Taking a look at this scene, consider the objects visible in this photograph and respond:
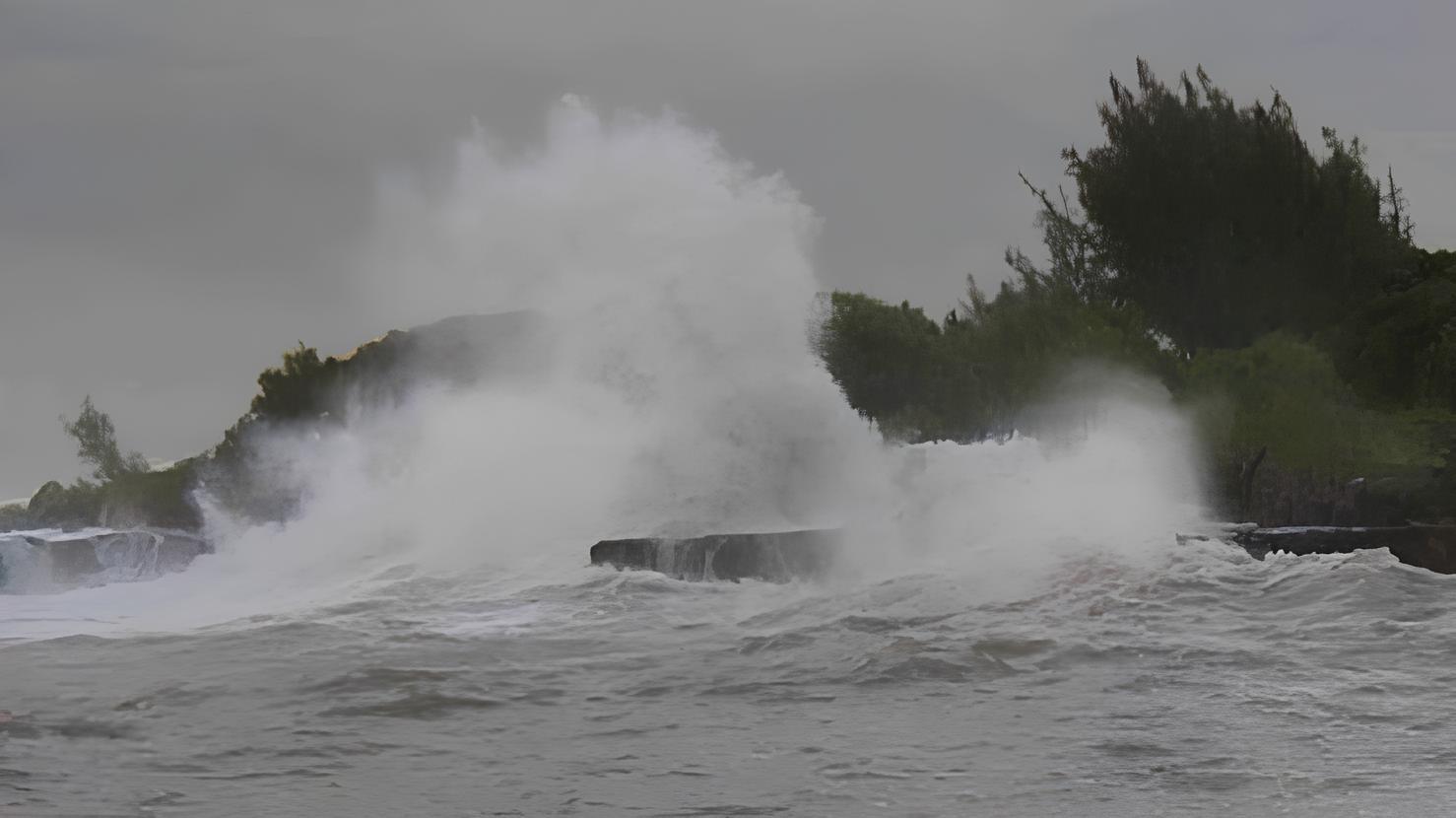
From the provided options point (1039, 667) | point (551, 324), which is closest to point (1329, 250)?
point (551, 324)

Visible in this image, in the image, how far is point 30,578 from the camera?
1634 inches

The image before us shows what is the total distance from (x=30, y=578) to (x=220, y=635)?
3068 cm

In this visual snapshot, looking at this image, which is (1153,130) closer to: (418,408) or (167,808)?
(418,408)

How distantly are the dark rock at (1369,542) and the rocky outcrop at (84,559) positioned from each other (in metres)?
30.5

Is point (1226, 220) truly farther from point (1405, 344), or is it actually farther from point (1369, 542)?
point (1369, 542)

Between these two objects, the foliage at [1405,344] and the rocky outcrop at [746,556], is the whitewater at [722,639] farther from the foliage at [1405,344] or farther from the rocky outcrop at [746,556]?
the foliage at [1405,344]

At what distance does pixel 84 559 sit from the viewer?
45250mm

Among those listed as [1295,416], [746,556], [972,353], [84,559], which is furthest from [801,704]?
[84,559]

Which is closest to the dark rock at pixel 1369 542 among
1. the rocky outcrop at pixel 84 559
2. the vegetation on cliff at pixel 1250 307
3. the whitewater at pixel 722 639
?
the whitewater at pixel 722 639

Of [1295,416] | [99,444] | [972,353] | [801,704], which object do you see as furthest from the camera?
[99,444]

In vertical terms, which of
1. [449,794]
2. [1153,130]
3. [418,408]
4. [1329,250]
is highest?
[1153,130]

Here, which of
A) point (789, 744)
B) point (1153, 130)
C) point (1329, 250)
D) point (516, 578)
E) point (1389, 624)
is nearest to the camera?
point (789, 744)

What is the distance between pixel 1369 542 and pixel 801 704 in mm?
11323

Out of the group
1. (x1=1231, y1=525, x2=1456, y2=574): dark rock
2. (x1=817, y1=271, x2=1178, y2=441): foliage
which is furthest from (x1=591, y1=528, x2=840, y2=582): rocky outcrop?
(x1=817, y1=271, x2=1178, y2=441): foliage
